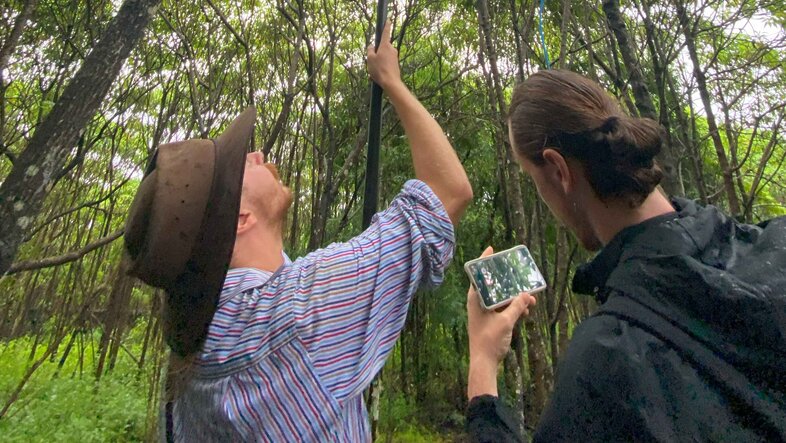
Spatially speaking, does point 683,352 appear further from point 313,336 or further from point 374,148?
point 374,148

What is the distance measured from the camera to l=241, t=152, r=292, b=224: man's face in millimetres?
1339

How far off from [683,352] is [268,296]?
769mm

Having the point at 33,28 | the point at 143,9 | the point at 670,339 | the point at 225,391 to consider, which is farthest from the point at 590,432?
the point at 33,28

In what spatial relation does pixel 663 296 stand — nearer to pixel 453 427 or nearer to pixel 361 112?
pixel 361 112

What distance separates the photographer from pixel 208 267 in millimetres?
1088

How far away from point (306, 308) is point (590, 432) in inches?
21.9

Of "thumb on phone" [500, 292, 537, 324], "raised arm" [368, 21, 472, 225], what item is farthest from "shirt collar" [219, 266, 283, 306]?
"thumb on phone" [500, 292, 537, 324]

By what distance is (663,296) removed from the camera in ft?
2.68

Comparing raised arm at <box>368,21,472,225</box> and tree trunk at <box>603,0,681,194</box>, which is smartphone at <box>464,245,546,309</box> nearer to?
raised arm at <box>368,21,472,225</box>

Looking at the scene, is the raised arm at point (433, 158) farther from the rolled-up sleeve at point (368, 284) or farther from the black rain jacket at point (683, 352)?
the black rain jacket at point (683, 352)

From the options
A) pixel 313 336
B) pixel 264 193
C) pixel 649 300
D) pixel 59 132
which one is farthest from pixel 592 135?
pixel 59 132

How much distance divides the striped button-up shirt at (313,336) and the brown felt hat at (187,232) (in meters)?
0.06

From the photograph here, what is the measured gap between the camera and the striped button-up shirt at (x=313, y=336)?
101 cm

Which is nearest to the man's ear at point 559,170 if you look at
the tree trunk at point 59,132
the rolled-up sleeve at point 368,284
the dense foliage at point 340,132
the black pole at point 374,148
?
the rolled-up sleeve at point 368,284
